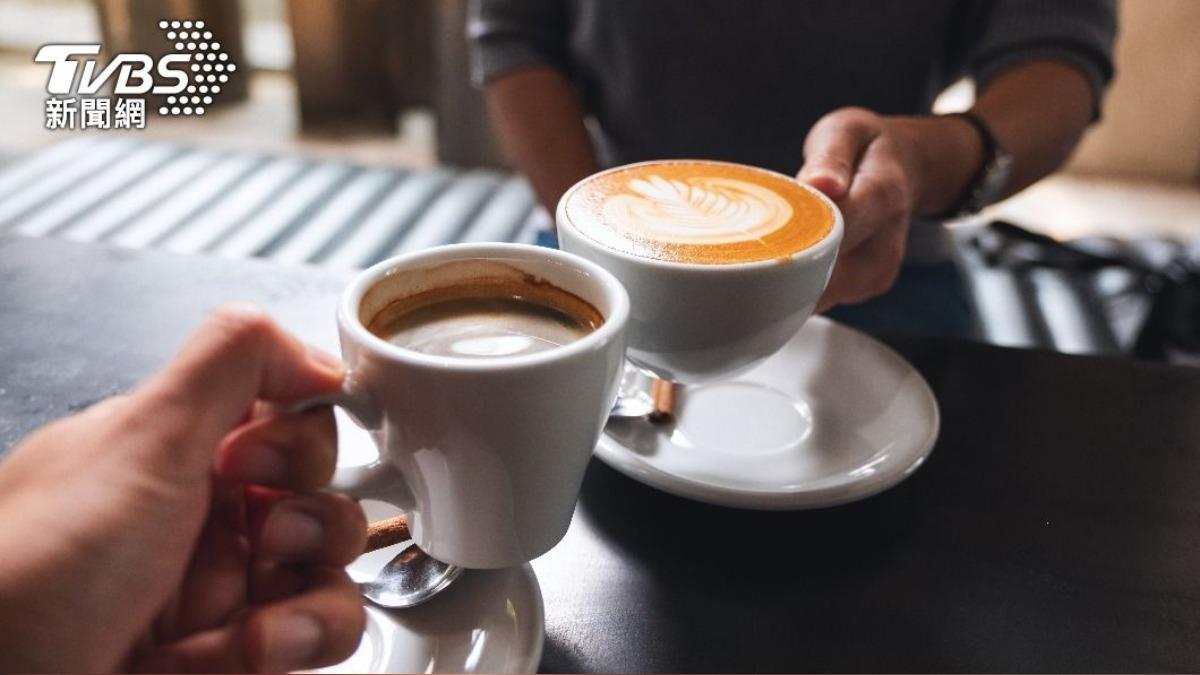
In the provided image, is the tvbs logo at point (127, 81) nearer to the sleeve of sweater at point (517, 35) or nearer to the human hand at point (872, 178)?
the sleeve of sweater at point (517, 35)

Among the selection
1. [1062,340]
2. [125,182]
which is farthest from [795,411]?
[125,182]

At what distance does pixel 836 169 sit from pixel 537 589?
44 cm

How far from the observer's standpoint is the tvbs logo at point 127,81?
52.2 inches

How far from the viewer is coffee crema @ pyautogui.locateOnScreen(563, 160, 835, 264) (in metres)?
0.60

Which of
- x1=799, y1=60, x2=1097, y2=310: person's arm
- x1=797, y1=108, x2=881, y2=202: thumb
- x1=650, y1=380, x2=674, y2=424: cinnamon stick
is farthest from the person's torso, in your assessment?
x1=650, y1=380, x2=674, y2=424: cinnamon stick

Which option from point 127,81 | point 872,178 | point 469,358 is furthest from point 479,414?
point 127,81

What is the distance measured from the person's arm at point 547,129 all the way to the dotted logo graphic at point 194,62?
50 cm

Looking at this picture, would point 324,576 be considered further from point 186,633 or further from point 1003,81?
point 1003,81

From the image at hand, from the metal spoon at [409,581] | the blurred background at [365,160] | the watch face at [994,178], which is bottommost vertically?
the blurred background at [365,160]

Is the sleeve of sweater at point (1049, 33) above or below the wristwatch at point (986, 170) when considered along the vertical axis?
above

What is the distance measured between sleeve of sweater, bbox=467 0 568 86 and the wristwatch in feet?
1.81

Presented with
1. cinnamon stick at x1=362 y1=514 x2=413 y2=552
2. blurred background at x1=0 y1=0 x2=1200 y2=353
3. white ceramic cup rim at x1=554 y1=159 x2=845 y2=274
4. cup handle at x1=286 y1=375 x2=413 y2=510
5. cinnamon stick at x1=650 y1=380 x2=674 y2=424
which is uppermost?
white ceramic cup rim at x1=554 y1=159 x2=845 y2=274

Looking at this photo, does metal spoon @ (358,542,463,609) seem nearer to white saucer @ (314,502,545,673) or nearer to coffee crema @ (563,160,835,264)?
white saucer @ (314,502,545,673)

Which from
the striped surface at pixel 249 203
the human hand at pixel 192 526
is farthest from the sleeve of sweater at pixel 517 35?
the human hand at pixel 192 526
